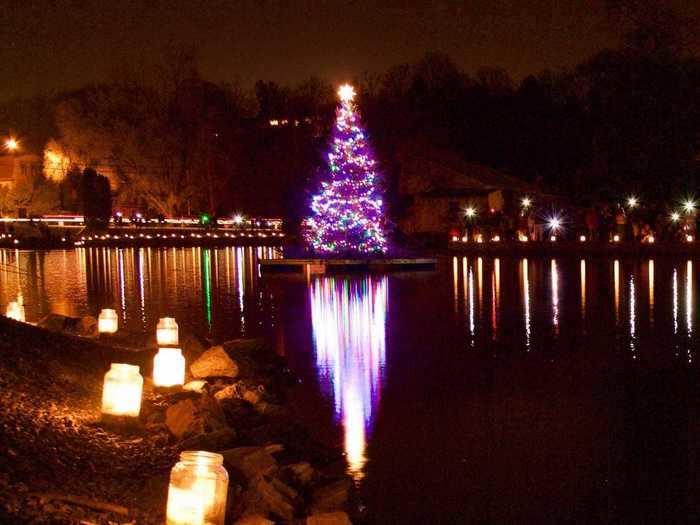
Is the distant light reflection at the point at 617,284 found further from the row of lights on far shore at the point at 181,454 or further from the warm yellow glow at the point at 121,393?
the warm yellow glow at the point at 121,393

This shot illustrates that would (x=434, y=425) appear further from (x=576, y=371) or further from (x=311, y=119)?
(x=311, y=119)

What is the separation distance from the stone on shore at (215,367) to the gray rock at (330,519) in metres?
5.37

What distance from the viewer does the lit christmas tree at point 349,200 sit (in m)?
35.3

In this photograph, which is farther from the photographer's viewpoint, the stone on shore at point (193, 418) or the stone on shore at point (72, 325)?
the stone on shore at point (72, 325)

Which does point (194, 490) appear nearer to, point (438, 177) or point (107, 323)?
point (107, 323)

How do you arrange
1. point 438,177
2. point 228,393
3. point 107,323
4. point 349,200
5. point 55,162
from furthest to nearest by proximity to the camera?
point 55,162, point 438,177, point 349,200, point 107,323, point 228,393

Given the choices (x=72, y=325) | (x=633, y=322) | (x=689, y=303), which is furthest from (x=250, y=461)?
(x=689, y=303)

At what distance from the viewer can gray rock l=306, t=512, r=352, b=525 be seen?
6.71 m

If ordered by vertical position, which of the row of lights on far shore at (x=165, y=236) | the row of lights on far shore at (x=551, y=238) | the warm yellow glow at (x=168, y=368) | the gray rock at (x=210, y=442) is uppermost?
the row of lights on far shore at (x=165, y=236)

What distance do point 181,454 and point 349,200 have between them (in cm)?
2930

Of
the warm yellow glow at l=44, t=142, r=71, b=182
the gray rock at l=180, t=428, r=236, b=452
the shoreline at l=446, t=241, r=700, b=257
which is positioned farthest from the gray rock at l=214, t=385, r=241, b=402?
the warm yellow glow at l=44, t=142, r=71, b=182

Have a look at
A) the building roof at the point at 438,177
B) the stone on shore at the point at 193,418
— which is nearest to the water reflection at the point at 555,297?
the stone on shore at the point at 193,418

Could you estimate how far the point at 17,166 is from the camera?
254 ft

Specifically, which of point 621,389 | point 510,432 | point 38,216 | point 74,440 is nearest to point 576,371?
point 621,389
